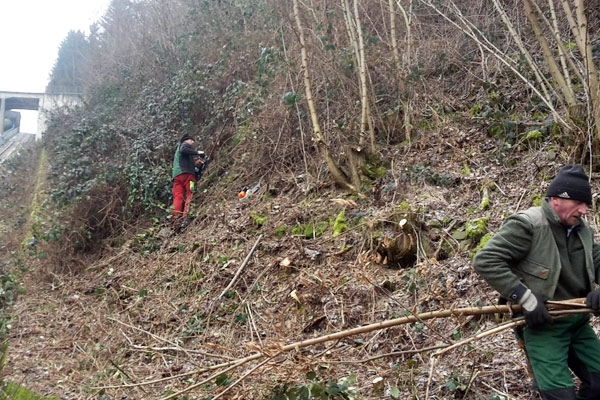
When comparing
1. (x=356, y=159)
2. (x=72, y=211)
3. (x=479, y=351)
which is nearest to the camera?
(x=479, y=351)

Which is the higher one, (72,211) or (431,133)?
(431,133)

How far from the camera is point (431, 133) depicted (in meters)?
8.32

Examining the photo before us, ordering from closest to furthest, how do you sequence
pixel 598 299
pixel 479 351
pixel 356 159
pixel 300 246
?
pixel 598 299, pixel 479 351, pixel 300 246, pixel 356 159

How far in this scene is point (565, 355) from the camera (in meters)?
2.80

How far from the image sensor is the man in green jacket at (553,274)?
9.08 ft

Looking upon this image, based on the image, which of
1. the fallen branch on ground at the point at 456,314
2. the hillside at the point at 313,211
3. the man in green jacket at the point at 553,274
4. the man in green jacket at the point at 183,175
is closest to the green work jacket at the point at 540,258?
the man in green jacket at the point at 553,274

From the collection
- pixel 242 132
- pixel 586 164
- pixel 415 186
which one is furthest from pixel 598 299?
pixel 242 132

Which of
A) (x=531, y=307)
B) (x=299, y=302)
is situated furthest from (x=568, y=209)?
(x=299, y=302)

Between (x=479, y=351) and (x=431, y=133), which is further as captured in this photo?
(x=431, y=133)

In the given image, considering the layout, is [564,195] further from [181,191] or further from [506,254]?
[181,191]

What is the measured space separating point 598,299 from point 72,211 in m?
11.1

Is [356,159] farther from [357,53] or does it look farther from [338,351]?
[338,351]

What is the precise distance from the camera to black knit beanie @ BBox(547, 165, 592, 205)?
9.13 feet

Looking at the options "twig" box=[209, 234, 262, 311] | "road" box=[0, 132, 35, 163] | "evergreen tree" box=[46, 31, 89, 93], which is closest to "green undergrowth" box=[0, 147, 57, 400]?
"twig" box=[209, 234, 262, 311]
